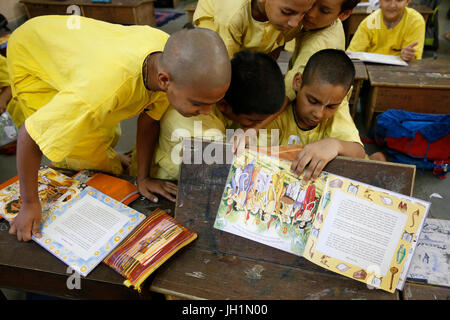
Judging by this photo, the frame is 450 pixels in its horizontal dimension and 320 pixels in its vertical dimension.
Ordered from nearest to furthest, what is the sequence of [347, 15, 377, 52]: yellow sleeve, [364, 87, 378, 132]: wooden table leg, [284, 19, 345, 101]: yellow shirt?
[284, 19, 345, 101]: yellow shirt, [364, 87, 378, 132]: wooden table leg, [347, 15, 377, 52]: yellow sleeve

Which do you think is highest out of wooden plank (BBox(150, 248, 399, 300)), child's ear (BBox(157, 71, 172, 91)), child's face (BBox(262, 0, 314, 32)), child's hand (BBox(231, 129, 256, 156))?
child's face (BBox(262, 0, 314, 32))

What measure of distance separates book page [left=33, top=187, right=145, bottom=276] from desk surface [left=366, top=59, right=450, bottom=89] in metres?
2.09

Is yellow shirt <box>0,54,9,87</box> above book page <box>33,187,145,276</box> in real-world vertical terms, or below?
above

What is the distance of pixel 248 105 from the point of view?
1152mm

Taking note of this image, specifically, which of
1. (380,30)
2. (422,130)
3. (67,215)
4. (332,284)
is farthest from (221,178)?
(380,30)

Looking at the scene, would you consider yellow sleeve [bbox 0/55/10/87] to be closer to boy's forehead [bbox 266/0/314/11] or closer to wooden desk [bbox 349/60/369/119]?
boy's forehead [bbox 266/0/314/11]

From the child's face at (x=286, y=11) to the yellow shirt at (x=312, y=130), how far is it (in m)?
0.41

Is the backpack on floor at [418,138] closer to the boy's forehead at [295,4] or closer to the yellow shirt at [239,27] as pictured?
the yellow shirt at [239,27]

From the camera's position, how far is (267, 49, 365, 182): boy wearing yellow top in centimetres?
126

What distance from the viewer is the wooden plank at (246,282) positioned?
2.90 feet

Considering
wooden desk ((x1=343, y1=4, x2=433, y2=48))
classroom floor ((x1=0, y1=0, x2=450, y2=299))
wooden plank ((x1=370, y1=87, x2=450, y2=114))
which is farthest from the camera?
wooden desk ((x1=343, y1=4, x2=433, y2=48))

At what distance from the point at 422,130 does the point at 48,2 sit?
5.37 metres

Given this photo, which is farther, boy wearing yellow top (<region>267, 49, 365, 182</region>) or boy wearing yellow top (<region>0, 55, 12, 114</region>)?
boy wearing yellow top (<region>0, 55, 12, 114</region>)

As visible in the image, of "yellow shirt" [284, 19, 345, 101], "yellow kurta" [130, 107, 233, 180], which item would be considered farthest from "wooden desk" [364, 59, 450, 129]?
"yellow kurta" [130, 107, 233, 180]
